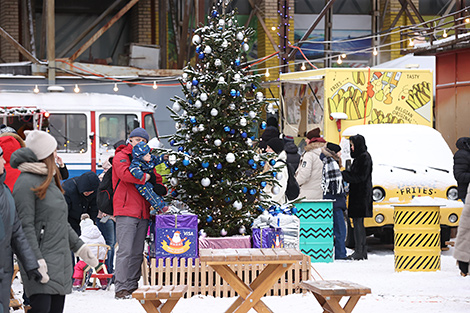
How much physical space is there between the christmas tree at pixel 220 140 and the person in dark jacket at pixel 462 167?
3738mm

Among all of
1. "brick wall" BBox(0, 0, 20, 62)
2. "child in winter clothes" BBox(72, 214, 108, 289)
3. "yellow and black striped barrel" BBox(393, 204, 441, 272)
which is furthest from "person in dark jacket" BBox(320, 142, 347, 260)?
"brick wall" BBox(0, 0, 20, 62)

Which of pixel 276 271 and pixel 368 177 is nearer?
pixel 276 271

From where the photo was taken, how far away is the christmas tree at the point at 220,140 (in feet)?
30.1

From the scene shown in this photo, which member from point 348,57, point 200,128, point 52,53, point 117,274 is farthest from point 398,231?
point 348,57

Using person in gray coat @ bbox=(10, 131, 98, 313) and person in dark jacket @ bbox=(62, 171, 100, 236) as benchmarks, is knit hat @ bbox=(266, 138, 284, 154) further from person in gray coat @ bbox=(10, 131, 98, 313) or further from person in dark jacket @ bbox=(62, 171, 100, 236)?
person in gray coat @ bbox=(10, 131, 98, 313)

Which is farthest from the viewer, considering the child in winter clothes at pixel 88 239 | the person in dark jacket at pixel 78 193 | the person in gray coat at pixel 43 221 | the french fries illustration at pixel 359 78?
the french fries illustration at pixel 359 78

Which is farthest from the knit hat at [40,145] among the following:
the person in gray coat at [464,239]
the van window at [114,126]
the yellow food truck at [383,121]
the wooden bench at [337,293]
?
the van window at [114,126]

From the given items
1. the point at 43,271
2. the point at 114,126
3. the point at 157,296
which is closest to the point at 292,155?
the point at 114,126

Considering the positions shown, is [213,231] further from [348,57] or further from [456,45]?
[348,57]

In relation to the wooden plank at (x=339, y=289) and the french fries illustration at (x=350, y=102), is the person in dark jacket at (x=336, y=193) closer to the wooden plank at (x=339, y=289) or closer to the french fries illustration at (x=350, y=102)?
the french fries illustration at (x=350, y=102)

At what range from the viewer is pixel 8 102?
55.6 ft

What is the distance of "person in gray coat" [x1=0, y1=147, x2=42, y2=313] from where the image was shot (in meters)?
5.06

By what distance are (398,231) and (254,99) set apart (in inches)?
111

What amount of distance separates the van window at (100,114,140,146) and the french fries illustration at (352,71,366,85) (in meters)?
5.24
